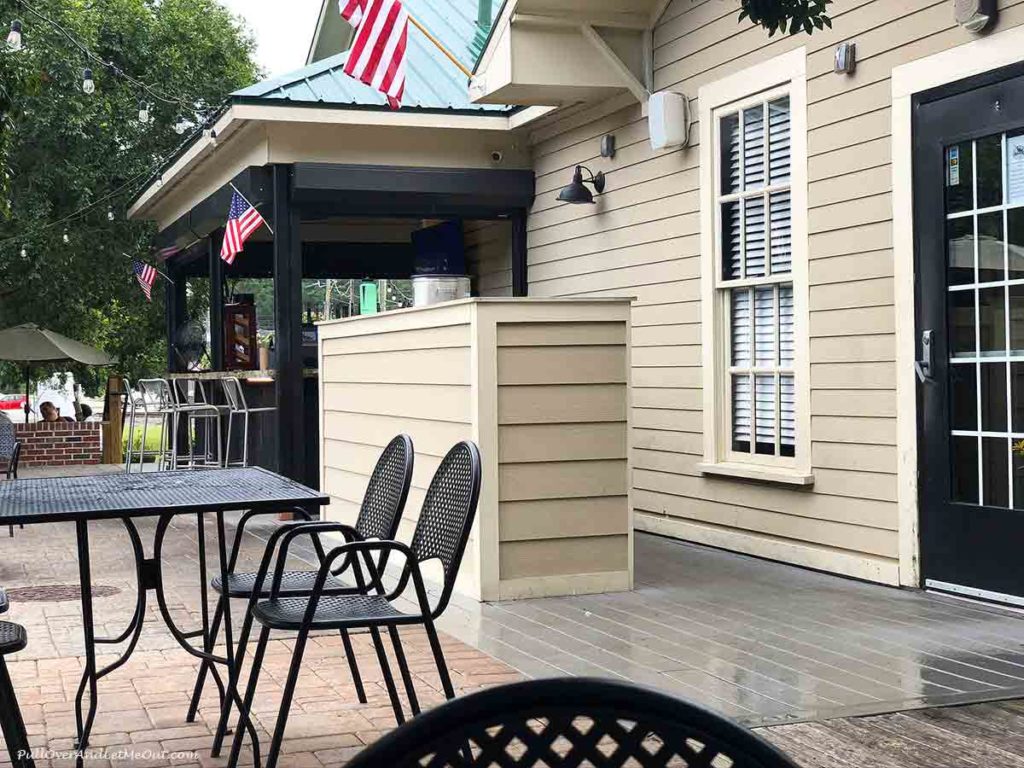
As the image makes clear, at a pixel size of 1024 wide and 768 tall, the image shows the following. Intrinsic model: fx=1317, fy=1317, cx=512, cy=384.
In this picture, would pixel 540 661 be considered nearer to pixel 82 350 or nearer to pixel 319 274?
pixel 319 274

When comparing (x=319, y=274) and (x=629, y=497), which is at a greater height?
(x=319, y=274)

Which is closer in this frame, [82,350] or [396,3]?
[396,3]

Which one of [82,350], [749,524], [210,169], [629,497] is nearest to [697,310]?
[749,524]

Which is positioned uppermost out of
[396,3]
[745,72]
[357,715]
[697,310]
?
[396,3]

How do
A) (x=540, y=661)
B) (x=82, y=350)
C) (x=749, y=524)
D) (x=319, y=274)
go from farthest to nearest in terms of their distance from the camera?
1. (x=82, y=350)
2. (x=319, y=274)
3. (x=749, y=524)
4. (x=540, y=661)

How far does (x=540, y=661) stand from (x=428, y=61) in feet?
22.6

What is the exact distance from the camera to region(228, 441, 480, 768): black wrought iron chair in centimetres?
338

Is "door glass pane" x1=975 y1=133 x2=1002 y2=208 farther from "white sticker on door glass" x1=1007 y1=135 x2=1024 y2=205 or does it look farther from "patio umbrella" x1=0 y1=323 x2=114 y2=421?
"patio umbrella" x1=0 y1=323 x2=114 y2=421

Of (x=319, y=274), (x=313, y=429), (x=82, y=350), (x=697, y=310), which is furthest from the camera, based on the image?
(x=82, y=350)

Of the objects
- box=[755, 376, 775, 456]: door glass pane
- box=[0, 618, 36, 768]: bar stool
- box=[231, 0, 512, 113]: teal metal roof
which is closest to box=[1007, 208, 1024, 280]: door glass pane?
box=[755, 376, 775, 456]: door glass pane

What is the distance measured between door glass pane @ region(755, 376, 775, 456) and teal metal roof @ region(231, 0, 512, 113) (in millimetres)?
3370

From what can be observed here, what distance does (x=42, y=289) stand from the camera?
1839 cm

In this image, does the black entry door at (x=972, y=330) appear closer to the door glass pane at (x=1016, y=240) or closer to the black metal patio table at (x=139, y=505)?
the door glass pane at (x=1016, y=240)

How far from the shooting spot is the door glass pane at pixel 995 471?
5.75 metres
